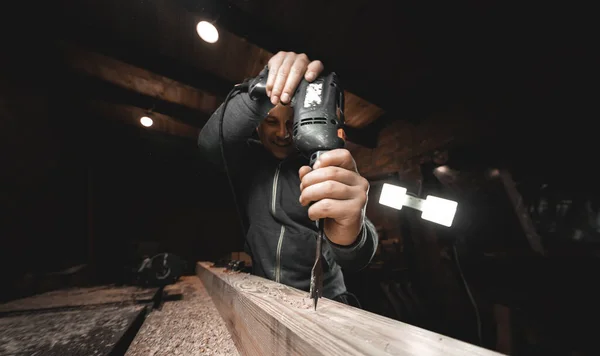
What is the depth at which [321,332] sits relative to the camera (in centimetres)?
44

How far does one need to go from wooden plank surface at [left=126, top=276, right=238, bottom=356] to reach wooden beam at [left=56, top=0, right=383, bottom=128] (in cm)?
280

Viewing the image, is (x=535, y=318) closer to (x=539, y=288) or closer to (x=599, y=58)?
(x=539, y=288)

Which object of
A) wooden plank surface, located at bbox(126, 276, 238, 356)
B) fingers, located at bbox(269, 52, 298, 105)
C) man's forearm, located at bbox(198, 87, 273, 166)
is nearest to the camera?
wooden plank surface, located at bbox(126, 276, 238, 356)

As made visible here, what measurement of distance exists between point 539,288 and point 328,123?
345cm

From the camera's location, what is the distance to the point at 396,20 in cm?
216

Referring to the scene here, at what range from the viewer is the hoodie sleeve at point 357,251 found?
916mm

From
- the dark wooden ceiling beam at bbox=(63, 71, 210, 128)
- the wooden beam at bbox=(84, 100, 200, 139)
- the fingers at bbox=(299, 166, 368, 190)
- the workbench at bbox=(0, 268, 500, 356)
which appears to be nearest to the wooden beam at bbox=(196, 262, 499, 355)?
the workbench at bbox=(0, 268, 500, 356)

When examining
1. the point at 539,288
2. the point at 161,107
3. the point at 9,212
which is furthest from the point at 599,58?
the point at 9,212

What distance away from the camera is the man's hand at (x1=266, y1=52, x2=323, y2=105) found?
3.30 ft

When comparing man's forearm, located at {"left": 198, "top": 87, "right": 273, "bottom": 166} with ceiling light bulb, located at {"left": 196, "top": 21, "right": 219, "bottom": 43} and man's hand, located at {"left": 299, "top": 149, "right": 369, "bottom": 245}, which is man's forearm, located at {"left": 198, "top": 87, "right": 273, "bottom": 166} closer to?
man's hand, located at {"left": 299, "top": 149, "right": 369, "bottom": 245}

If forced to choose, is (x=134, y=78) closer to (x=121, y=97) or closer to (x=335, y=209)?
(x=121, y=97)

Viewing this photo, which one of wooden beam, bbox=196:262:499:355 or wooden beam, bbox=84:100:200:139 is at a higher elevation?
wooden beam, bbox=84:100:200:139

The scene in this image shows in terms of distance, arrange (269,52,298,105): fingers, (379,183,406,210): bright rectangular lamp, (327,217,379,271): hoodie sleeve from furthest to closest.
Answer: (379,183,406,210): bright rectangular lamp < (269,52,298,105): fingers < (327,217,379,271): hoodie sleeve

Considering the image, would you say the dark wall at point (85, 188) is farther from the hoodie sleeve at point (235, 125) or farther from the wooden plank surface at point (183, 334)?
the hoodie sleeve at point (235, 125)
